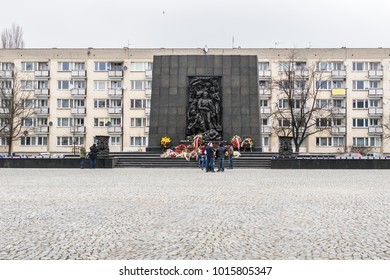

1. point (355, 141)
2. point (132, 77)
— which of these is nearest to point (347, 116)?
point (355, 141)

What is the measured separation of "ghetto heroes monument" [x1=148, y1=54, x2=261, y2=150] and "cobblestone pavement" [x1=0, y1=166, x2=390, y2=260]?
2269cm

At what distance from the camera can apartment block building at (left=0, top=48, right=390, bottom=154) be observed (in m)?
69.6

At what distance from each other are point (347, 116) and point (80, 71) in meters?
36.6

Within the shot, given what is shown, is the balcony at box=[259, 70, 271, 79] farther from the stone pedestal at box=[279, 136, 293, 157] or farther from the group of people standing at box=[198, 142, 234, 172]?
the group of people standing at box=[198, 142, 234, 172]

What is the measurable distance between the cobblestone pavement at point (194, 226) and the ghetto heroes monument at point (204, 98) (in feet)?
74.5

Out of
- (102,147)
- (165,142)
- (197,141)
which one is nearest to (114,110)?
(165,142)

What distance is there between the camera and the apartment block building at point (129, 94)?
6962cm

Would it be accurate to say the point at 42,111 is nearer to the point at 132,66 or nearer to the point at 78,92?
the point at 78,92

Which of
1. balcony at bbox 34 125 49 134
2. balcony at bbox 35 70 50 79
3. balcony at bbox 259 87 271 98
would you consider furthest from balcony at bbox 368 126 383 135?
balcony at bbox 35 70 50 79

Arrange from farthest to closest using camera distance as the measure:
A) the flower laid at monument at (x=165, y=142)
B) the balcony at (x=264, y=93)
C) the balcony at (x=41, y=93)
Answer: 1. the balcony at (x=41, y=93)
2. the balcony at (x=264, y=93)
3. the flower laid at monument at (x=165, y=142)

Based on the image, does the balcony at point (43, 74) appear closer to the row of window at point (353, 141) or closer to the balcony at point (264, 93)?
the balcony at point (264, 93)

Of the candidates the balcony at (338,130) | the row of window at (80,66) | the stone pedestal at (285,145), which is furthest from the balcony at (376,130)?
the stone pedestal at (285,145)

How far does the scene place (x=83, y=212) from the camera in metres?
10.2
